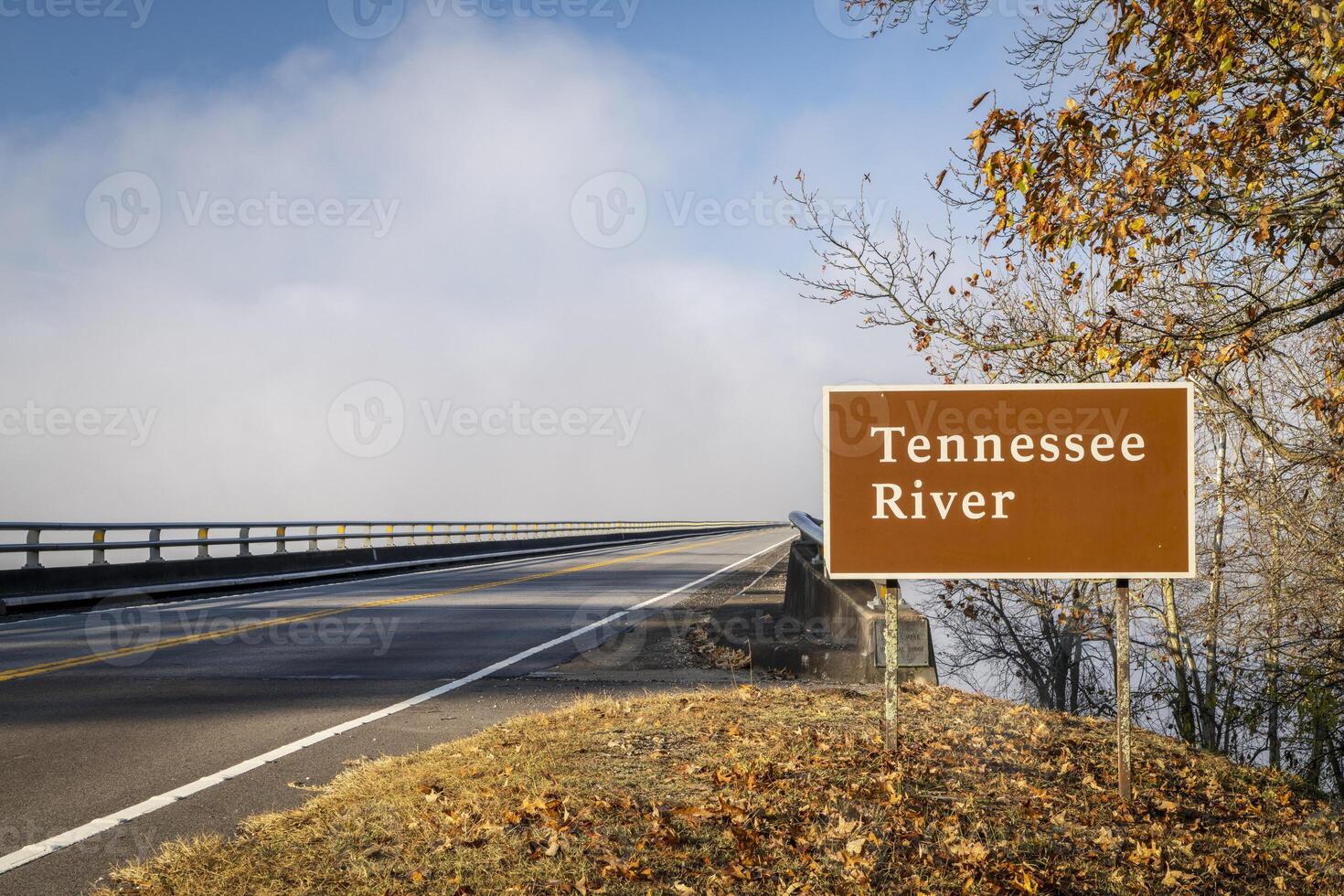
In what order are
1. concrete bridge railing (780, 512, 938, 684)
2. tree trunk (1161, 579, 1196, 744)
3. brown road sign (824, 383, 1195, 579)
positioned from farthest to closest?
tree trunk (1161, 579, 1196, 744), concrete bridge railing (780, 512, 938, 684), brown road sign (824, 383, 1195, 579)

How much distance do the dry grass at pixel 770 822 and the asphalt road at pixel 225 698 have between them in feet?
2.54

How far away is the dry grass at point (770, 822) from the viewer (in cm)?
457

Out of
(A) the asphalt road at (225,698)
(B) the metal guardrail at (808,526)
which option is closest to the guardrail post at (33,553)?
(A) the asphalt road at (225,698)

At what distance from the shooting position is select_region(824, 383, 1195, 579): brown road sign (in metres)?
6.15

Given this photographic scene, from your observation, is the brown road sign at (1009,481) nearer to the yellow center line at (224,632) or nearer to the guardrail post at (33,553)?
the yellow center line at (224,632)

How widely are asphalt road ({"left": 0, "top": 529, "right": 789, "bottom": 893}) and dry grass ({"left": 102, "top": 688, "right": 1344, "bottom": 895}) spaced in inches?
→ 30.4

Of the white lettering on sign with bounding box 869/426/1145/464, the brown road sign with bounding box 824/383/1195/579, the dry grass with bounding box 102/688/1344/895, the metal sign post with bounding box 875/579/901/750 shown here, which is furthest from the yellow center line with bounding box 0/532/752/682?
the white lettering on sign with bounding box 869/426/1145/464

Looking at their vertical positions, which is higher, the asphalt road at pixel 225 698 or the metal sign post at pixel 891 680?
the metal sign post at pixel 891 680

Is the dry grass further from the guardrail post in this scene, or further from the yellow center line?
the guardrail post

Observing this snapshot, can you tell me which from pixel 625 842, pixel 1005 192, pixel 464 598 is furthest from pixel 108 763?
pixel 464 598

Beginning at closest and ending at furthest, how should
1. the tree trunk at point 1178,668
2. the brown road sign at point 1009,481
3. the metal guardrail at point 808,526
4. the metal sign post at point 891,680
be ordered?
the brown road sign at point 1009,481
the metal sign post at point 891,680
the metal guardrail at point 808,526
the tree trunk at point 1178,668

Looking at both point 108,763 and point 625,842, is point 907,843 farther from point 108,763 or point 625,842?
point 108,763

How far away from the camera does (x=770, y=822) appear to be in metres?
5.11

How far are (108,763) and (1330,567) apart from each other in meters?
12.2
